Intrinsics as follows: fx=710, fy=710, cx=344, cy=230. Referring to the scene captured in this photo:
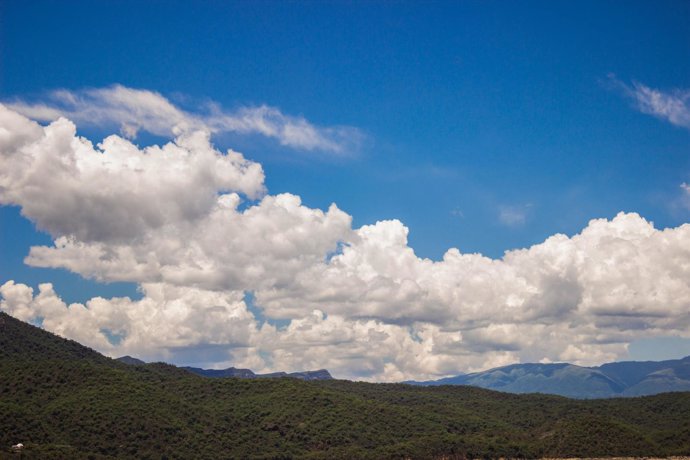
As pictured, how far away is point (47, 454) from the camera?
199 metres

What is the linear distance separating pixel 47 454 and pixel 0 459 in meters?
21.4

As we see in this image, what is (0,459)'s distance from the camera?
584 ft

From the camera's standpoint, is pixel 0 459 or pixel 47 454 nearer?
pixel 0 459
